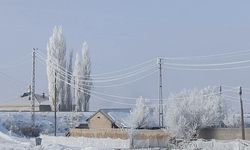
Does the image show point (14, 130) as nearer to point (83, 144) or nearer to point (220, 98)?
point (83, 144)

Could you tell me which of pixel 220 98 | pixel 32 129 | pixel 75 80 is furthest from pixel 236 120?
pixel 75 80

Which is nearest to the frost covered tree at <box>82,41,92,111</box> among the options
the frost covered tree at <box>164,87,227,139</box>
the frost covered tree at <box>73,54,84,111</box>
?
the frost covered tree at <box>73,54,84,111</box>

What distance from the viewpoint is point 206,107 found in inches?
2751

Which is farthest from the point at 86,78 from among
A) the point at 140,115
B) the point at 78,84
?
the point at 140,115

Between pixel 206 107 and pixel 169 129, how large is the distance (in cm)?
608

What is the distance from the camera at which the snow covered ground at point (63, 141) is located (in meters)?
49.9

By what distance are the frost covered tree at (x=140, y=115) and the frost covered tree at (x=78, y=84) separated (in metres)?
24.8

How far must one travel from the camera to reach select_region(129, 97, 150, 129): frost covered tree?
7338 centimetres

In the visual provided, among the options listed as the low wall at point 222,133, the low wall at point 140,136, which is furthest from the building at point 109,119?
the low wall at point 222,133

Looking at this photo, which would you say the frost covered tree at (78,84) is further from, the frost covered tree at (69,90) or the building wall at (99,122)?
the building wall at (99,122)

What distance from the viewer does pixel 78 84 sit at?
338 ft

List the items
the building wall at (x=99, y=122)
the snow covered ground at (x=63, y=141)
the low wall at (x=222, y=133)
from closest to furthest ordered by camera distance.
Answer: the snow covered ground at (x=63, y=141)
the low wall at (x=222, y=133)
the building wall at (x=99, y=122)

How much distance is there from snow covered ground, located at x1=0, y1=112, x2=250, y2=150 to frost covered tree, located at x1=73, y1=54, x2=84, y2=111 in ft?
10.6

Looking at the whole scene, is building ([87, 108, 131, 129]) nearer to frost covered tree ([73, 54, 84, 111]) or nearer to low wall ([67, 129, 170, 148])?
low wall ([67, 129, 170, 148])
